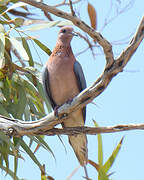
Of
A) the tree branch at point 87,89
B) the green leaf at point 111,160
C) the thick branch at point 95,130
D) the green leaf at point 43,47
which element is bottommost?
the green leaf at point 111,160

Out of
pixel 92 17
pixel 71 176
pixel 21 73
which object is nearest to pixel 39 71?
pixel 21 73

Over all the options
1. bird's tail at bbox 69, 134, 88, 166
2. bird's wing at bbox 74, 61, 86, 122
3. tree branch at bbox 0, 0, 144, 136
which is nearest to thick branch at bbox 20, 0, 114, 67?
tree branch at bbox 0, 0, 144, 136

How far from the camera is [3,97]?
360cm

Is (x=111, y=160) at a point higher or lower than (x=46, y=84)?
lower

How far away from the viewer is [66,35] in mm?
3729

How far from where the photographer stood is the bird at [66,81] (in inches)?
137

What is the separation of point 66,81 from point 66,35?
0.46m

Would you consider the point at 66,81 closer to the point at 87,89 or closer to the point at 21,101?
the point at 21,101

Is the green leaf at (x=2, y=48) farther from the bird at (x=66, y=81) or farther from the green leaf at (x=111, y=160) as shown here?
the green leaf at (x=111, y=160)

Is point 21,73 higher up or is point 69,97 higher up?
point 21,73

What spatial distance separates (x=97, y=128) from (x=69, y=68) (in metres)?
0.72

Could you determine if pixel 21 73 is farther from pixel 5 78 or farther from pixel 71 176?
pixel 71 176

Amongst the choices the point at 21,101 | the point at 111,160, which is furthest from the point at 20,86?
the point at 111,160

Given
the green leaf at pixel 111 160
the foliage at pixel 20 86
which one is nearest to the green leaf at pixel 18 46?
the foliage at pixel 20 86
